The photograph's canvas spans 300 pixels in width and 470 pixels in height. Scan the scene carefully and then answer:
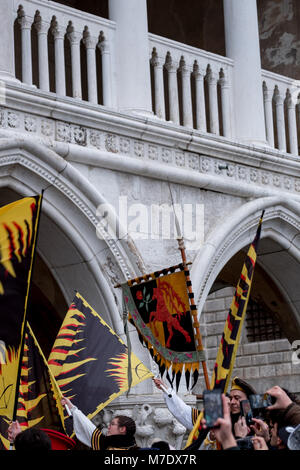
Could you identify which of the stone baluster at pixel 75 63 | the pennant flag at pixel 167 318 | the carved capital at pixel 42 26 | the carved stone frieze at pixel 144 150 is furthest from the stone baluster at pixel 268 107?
the pennant flag at pixel 167 318

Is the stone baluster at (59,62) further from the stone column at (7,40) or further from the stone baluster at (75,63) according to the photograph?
the stone column at (7,40)

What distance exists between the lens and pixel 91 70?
8.93 m

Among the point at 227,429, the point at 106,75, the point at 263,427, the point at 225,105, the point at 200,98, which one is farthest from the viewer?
the point at 225,105

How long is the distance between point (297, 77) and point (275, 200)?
232 cm

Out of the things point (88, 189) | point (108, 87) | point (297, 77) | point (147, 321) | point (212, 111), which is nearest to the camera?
point (147, 321)

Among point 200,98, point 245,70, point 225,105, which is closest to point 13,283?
point 200,98

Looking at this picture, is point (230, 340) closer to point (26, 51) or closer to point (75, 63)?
point (26, 51)

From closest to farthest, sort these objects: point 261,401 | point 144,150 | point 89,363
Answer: point 261,401
point 89,363
point 144,150

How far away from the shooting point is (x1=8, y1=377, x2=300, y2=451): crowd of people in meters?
3.71

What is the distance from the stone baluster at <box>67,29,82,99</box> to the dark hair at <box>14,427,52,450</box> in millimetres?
5189

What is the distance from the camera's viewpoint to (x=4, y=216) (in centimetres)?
582

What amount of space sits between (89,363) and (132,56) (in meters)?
3.17

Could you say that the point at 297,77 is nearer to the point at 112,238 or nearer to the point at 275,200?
the point at 275,200

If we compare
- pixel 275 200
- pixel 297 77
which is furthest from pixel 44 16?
pixel 297 77
